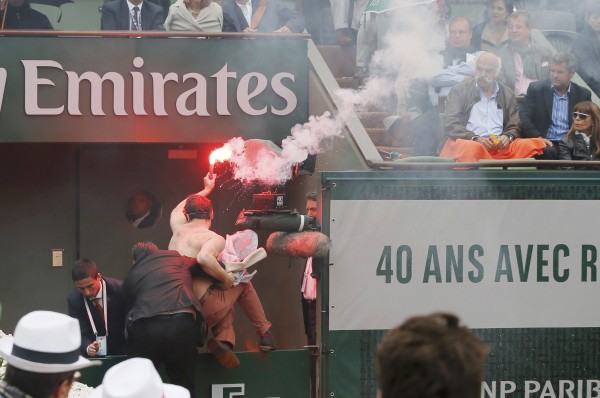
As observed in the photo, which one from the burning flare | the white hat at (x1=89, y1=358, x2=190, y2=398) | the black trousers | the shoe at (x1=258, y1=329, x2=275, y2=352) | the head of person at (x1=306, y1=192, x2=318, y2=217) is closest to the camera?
the white hat at (x1=89, y1=358, x2=190, y2=398)

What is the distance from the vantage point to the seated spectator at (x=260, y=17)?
11.2 m

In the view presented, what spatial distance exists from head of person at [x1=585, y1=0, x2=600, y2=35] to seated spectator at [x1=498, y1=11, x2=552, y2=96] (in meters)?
0.58

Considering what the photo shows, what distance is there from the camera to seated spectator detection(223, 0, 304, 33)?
1120cm

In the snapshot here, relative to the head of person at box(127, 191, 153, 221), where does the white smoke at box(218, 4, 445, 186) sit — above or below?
above

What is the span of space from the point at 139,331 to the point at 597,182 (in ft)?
12.5

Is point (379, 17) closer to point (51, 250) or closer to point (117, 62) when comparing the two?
point (117, 62)

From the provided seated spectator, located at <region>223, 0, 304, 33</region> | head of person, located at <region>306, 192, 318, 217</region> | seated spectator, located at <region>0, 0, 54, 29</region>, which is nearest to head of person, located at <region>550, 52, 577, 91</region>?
seated spectator, located at <region>223, 0, 304, 33</region>

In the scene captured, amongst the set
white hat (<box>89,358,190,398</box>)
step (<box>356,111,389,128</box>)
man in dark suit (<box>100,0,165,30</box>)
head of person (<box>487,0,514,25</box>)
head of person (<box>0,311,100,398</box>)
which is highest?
head of person (<box>487,0,514,25</box>)

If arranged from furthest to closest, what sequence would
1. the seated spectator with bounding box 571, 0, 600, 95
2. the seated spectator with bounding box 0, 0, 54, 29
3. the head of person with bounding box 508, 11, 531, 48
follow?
the seated spectator with bounding box 571, 0, 600, 95 → the head of person with bounding box 508, 11, 531, 48 → the seated spectator with bounding box 0, 0, 54, 29

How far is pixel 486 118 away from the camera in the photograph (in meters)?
10.3

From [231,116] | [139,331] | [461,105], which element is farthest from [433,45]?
[139,331]

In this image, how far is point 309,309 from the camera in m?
9.33

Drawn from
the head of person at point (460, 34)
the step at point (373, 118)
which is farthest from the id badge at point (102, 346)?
the head of person at point (460, 34)

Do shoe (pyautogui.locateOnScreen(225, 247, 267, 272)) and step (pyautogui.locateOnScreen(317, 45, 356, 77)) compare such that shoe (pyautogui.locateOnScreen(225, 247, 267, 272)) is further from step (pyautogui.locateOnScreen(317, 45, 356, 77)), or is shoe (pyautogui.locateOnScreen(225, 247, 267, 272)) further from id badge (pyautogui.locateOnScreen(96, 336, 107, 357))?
step (pyautogui.locateOnScreen(317, 45, 356, 77))
